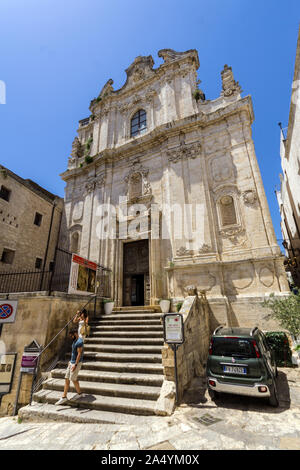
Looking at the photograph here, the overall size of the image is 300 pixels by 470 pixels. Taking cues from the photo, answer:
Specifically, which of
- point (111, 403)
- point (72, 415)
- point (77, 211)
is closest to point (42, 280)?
point (77, 211)

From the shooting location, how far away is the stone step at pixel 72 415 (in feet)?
13.7

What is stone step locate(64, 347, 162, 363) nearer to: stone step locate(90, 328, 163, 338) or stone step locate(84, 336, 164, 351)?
stone step locate(84, 336, 164, 351)

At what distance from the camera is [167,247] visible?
12164 millimetres

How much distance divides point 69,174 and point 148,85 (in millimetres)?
9854

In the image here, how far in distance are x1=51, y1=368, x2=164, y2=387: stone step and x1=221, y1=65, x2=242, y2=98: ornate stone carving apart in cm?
1557

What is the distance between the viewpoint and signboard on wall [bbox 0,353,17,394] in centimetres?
647

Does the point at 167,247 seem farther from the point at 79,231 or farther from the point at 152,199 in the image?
the point at 79,231

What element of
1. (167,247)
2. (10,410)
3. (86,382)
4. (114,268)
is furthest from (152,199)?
(10,410)

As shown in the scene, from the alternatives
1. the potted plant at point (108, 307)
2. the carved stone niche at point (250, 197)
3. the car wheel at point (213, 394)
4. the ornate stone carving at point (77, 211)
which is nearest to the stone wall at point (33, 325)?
the potted plant at point (108, 307)

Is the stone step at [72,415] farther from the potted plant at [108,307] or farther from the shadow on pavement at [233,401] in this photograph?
the potted plant at [108,307]

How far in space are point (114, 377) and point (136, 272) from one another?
7.82m

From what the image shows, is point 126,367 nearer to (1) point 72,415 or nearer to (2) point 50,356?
(1) point 72,415

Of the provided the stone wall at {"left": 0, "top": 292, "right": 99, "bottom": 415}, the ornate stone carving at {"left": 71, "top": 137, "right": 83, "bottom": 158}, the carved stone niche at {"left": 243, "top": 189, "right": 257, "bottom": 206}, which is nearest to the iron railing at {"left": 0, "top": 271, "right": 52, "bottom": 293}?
the stone wall at {"left": 0, "top": 292, "right": 99, "bottom": 415}

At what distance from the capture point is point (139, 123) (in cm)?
1681
